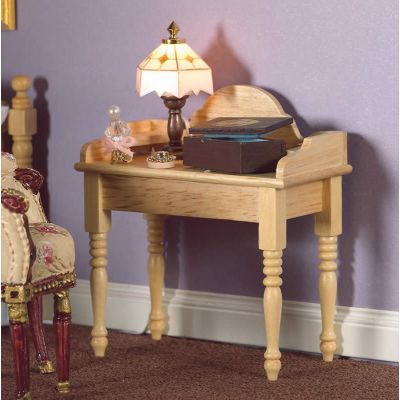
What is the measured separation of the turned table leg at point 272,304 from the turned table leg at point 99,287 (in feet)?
1.93

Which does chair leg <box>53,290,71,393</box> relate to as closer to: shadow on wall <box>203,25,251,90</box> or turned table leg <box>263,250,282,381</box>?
turned table leg <box>263,250,282,381</box>

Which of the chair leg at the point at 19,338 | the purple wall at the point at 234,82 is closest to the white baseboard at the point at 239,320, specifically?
the purple wall at the point at 234,82

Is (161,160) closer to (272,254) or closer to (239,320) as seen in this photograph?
(272,254)

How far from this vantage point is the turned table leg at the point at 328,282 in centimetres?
345

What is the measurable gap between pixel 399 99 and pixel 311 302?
2.42ft

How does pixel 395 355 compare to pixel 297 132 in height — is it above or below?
below

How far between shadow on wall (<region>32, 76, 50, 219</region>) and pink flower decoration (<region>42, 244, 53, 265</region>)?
1.02 metres

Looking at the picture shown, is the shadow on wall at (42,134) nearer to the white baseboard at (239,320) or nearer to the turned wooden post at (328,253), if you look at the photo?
the white baseboard at (239,320)

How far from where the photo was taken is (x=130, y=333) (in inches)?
153

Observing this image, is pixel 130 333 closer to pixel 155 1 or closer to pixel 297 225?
pixel 297 225

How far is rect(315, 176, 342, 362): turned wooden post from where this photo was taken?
339 centimetres

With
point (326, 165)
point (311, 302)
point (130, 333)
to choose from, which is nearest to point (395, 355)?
point (311, 302)

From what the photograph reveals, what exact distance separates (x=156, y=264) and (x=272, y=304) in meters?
0.66

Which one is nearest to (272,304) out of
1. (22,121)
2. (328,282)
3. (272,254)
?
(272,254)
